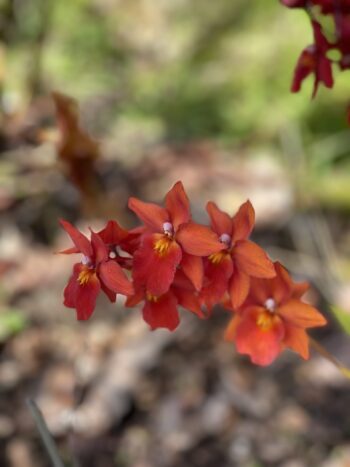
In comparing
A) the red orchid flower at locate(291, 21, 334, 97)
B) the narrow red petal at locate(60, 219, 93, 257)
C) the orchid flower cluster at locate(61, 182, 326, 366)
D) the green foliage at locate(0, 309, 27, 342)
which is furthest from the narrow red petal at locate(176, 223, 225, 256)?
the green foliage at locate(0, 309, 27, 342)

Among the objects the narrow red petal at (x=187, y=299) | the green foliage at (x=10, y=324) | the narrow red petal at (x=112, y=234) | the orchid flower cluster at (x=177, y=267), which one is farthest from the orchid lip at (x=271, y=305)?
the green foliage at (x=10, y=324)

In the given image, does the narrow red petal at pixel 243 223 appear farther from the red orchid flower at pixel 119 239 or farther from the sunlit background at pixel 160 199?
the sunlit background at pixel 160 199

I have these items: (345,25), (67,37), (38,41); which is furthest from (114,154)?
(345,25)

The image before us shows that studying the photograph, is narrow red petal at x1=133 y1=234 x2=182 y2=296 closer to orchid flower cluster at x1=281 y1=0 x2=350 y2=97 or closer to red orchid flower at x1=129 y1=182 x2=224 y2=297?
red orchid flower at x1=129 y1=182 x2=224 y2=297

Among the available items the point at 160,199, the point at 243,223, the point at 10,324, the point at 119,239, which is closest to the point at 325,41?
the point at 243,223

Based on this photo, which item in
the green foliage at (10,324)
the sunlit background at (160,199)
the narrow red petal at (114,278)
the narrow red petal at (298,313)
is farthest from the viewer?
the green foliage at (10,324)

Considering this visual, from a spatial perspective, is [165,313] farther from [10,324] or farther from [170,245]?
[10,324]

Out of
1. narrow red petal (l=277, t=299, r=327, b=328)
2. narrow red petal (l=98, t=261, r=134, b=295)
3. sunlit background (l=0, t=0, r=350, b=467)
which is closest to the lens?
narrow red petal (l=98, t=261, r=134, b=295)
